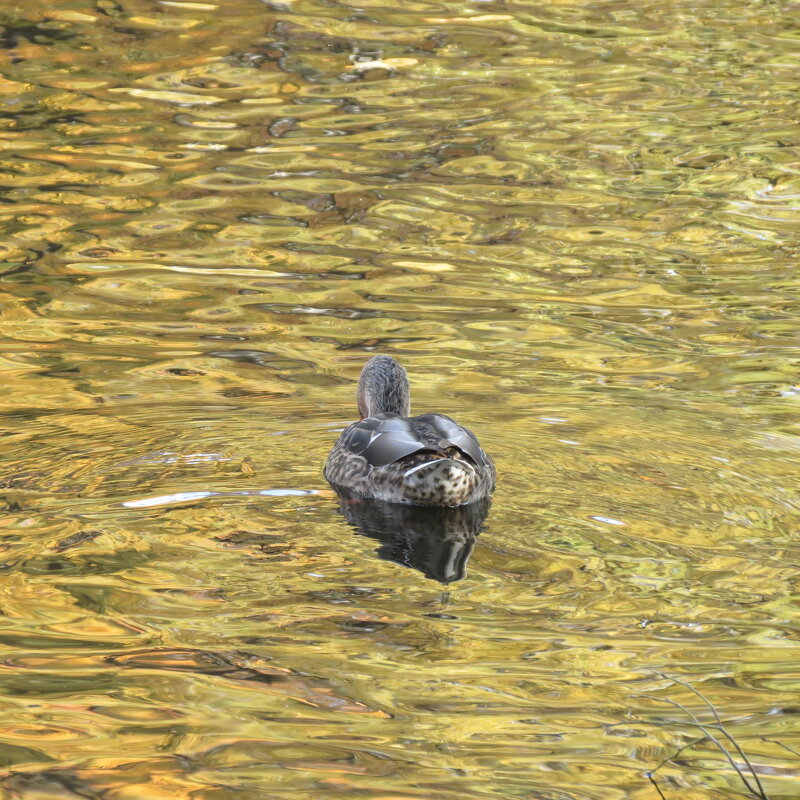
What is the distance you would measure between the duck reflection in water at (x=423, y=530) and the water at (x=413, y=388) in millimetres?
35

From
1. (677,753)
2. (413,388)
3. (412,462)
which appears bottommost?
(413,388)

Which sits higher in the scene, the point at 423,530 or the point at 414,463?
the point at 414,463

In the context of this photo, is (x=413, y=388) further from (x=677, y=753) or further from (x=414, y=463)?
(x=677, y=753)

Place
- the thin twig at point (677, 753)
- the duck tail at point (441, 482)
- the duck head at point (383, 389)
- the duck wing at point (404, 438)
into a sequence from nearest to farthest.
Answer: the thin twig at point (677, 753) < the duck tail at point (441, 482) < the duck wing at point (404, 438) < the duck head at point (383, 389)

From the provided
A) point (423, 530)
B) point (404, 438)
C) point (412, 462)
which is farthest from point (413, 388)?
point (423, 530)

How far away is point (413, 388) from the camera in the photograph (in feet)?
33.0

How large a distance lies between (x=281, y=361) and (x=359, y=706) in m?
5.30

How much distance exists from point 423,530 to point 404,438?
59 centimetres

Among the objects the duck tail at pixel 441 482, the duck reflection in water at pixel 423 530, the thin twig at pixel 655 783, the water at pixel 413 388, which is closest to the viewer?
the thin twig at pixel 655 783

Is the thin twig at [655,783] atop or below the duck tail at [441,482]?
atop

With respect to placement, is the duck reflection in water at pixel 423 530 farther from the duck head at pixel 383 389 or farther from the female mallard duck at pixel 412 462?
the duck head at pixel 383 389

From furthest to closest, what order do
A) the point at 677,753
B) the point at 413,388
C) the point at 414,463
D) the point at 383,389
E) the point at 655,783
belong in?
the point at 413,388 < the point at 383,389 < the point at 414,463 < the point at 677,753 < the point at 655,783

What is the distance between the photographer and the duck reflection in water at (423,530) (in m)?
7.00

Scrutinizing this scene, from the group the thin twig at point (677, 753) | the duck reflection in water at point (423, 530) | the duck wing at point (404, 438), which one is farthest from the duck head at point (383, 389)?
the thin twig at point (677, 753)
